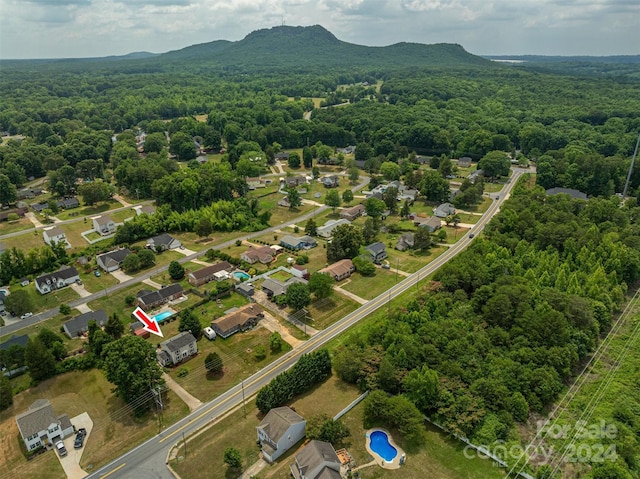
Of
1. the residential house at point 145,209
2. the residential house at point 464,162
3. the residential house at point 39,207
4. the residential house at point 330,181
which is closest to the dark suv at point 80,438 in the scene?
the residential house at point 145,209

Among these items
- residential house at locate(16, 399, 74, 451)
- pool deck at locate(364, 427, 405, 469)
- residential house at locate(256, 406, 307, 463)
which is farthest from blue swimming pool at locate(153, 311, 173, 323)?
pool deck at locate(364, 427, 405, 469)

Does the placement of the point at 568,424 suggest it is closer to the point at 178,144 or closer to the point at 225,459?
the point at 225,459

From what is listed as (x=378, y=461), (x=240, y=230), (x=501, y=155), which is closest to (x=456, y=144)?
(x=501, y=155)

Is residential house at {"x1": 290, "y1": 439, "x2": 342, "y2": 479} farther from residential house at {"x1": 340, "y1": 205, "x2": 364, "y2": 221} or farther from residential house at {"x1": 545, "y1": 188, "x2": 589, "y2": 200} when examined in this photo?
residential house at {"x1": 545, "y1": 188, "x2": 589, "y2": 200}

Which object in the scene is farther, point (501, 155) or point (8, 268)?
point (501, 155)

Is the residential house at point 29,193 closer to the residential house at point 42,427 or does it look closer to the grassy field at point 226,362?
the grassy field at point 226,362

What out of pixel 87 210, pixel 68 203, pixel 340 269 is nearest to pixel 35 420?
pixel 340 269
